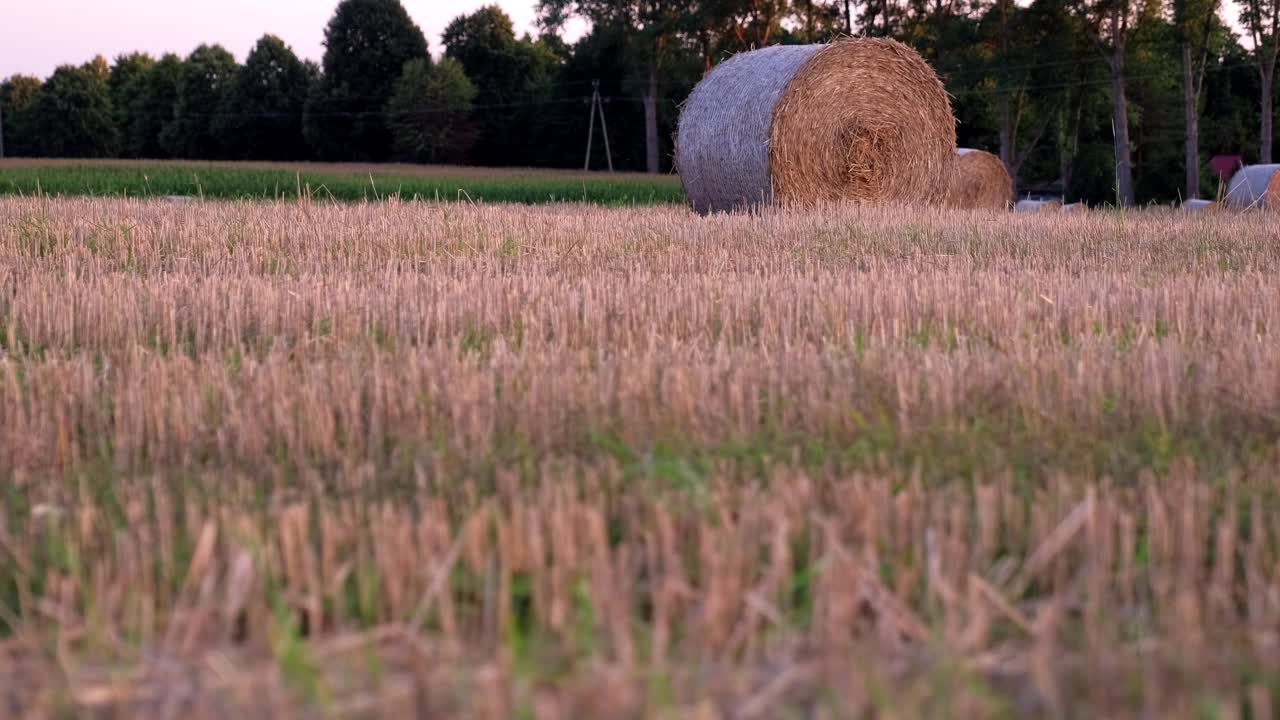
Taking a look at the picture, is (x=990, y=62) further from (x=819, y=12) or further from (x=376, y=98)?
(x=376, y=98)

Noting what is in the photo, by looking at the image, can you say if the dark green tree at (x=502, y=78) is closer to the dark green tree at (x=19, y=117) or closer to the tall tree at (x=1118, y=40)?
the dark green tree at (x=19, y=117)

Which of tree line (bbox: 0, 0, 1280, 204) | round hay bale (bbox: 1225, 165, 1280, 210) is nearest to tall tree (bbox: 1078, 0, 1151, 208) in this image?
tree line (bbox: 0, 0, 1280, 204)

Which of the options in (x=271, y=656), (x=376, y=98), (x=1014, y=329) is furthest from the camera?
(x=376, y=98)

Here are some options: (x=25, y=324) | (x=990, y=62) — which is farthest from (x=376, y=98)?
(x=25, y=324)

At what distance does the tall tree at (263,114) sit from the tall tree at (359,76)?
5.60ft

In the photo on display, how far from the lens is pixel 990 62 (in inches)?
1359

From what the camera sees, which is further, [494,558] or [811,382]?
[811,382]

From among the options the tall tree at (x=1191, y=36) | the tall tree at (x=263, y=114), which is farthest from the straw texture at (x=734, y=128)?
the tall tree at (x=263, y=114)

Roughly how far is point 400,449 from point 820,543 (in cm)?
117

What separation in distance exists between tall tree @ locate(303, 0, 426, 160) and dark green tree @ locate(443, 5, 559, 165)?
2620mm

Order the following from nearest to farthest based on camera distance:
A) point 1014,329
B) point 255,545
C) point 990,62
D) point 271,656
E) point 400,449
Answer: point 271,656 < point 255,545 < point 400,449 < point 1014,329 < point 990,62

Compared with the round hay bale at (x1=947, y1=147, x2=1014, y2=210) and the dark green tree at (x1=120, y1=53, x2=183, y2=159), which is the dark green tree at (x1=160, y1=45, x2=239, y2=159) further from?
the round hay bale at (x1=947, y1=147, x2=1014, y2=210)

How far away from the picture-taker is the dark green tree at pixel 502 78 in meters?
59.2

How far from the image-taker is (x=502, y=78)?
210 ft
